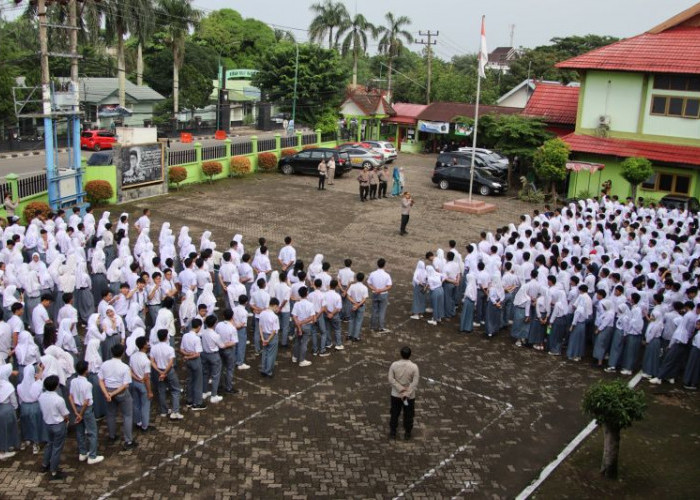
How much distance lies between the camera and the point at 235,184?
90.6 feet

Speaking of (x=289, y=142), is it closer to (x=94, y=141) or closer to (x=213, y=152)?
(x=213, y=152)

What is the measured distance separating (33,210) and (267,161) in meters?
12.8

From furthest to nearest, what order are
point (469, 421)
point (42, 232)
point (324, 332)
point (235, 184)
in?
point (235, 184), point (42, 232), point (324, 332), point (469, 421)

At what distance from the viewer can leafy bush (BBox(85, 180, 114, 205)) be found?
22.2m

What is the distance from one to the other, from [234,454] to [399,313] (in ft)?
20.4

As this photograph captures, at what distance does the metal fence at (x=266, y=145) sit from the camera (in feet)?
102

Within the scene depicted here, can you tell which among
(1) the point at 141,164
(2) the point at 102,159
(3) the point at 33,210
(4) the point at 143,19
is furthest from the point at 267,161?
(4) the point at 143,19

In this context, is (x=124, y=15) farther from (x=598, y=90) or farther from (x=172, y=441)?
(x=172, y=441)

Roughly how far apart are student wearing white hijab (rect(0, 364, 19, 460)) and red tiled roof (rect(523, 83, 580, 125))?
2751cm

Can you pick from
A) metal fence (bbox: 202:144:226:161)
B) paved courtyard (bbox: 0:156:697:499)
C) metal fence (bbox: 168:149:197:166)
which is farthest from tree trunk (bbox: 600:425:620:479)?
metal fence (bbox: 202:144:226:161)

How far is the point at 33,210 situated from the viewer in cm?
1877

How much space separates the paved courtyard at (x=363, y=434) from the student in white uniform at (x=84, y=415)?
0.16 meters

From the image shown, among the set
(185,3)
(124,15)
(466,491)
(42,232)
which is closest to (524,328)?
(466,491)

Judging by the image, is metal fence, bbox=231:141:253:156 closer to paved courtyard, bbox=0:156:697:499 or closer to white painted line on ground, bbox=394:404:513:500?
paved courtyard, bbox=0:156:697:499
